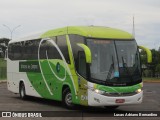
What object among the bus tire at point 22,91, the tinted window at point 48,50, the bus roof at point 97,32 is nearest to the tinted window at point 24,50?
the tinted window at point 48,50

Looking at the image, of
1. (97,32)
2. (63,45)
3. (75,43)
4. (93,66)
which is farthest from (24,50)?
(93,66)

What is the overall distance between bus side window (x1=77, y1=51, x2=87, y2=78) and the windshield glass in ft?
1.10

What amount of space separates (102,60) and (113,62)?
16.5 inches

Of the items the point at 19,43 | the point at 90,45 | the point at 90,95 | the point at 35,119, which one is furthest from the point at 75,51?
the point at 19,43

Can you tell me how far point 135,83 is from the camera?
15906 mm

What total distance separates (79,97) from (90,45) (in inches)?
79.2

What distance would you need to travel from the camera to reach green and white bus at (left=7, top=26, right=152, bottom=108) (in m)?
15.4

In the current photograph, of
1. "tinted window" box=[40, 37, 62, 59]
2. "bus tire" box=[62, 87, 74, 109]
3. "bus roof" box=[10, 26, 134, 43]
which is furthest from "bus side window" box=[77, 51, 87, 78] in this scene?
"tinted window" box=[40, 37, 62, 59]

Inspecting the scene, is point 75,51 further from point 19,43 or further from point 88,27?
point 19,43

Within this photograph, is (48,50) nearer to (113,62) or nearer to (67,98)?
(67,98)

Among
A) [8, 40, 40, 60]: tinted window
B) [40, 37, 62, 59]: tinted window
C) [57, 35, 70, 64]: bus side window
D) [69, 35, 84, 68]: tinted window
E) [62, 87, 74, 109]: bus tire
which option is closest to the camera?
[69, 35, 84, 68]: tinted window

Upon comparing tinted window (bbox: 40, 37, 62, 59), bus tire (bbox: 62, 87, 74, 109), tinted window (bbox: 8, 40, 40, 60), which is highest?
tinted window (bbox: 40, 37, 62, 59)

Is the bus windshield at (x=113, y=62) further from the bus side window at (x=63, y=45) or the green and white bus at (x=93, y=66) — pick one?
the bus side window at (x=63, y=45)

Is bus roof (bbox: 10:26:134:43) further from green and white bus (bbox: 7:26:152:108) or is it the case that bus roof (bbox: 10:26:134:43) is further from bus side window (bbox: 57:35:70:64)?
bus side window (bbox: 57:35:70:64)
